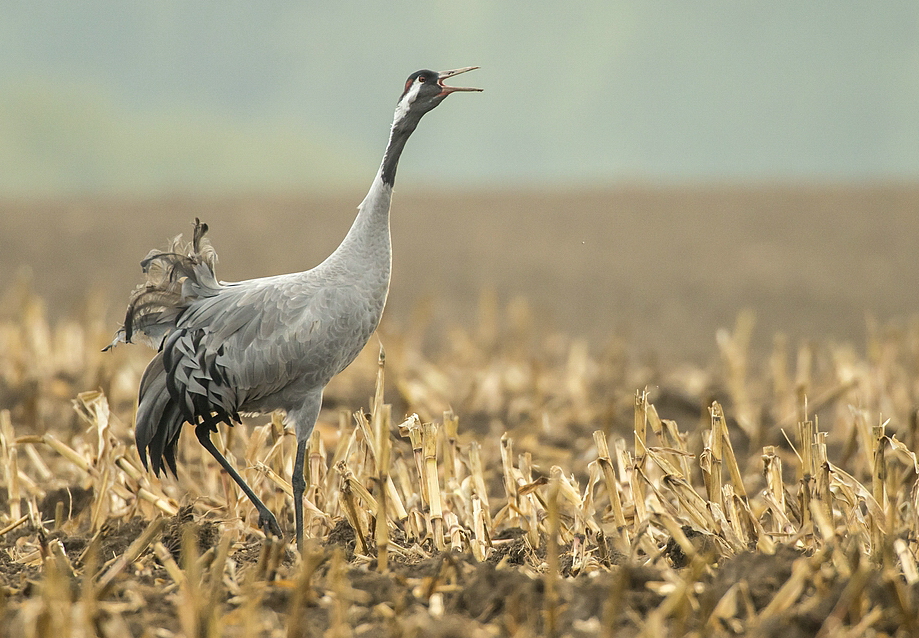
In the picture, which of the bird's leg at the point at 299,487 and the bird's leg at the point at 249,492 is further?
the bird's leg at the point at 249,492

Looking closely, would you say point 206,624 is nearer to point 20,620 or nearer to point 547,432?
point 20,620

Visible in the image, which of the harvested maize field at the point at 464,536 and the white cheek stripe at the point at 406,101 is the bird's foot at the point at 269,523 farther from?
the white cheek stripe at the point at 406,101

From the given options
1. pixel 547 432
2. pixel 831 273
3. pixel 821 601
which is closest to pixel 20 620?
pixel 821 601

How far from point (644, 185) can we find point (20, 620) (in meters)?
22.9

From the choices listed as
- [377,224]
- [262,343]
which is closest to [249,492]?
[262,343]

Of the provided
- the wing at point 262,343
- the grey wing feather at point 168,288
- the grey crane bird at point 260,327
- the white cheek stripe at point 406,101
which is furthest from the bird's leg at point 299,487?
the white cheek stripe at point 406,101

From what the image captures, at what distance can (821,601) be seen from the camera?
279cm

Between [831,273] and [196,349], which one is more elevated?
[196,349]

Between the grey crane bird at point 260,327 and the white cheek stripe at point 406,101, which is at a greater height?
the white cheek stripe at point 406,101

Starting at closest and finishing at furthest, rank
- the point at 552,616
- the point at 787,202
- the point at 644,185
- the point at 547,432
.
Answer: the point at 552,616 → the point at 547,432 → the point at 787,202 → the point at 644,185

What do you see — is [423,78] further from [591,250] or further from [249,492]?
[591,250]

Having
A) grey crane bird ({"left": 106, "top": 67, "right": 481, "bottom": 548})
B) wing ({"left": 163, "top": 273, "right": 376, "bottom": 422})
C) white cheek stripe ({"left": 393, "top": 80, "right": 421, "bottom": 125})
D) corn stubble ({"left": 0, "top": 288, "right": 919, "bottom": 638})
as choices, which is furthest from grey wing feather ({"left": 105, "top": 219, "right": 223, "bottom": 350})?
A: white cheek stripe ({"left": 393, "top": 80, "right": 421, "bottom": 125})

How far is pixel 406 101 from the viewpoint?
12.8 feet

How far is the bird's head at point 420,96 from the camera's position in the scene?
3.90 metres
